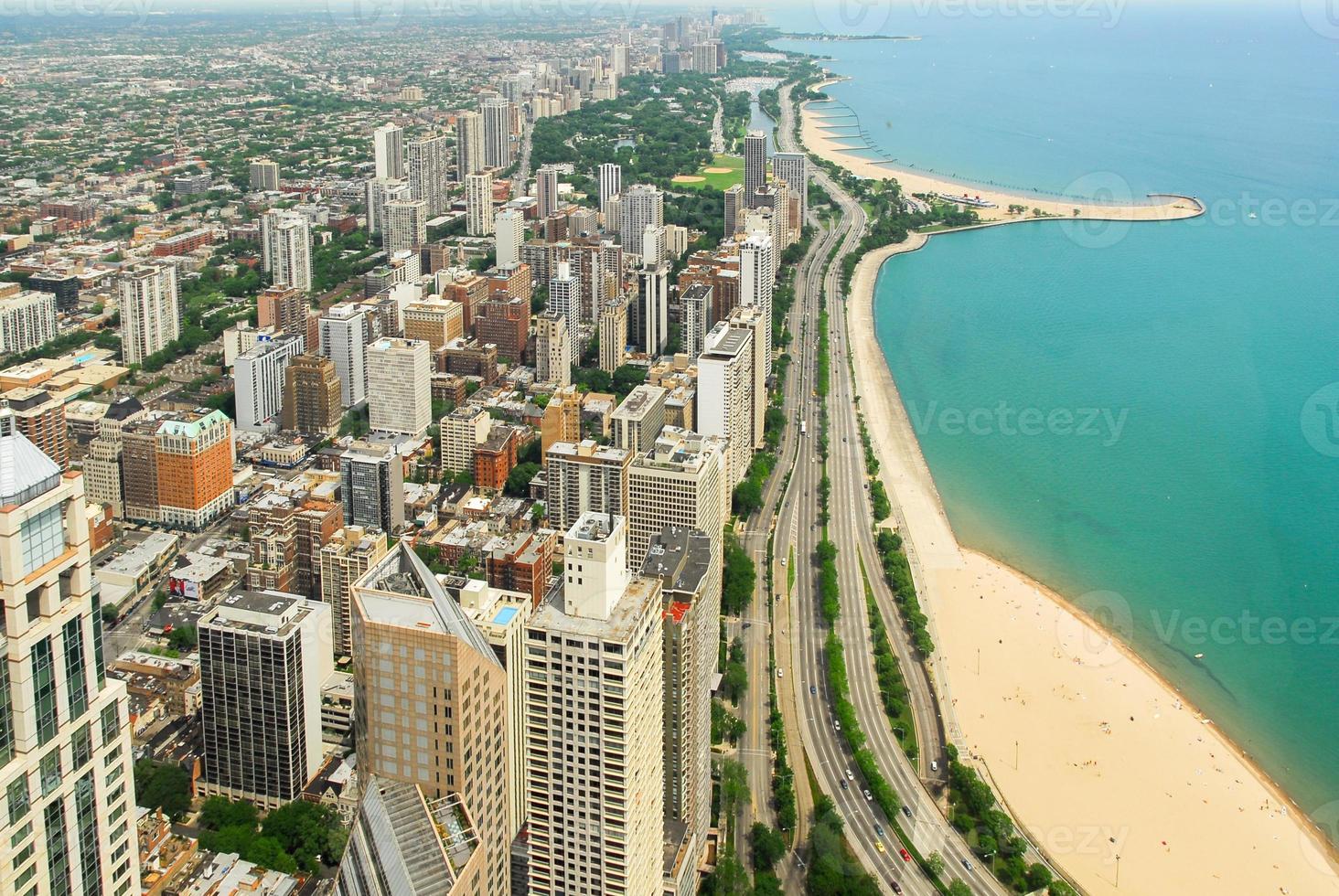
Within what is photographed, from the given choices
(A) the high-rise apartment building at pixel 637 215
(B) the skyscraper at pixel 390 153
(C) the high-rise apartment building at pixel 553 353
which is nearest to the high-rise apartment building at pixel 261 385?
(C) the high-rise apartment building at pixel 553 353

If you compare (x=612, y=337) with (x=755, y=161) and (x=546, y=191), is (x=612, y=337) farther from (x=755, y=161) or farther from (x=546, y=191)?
(x=755, y=161)

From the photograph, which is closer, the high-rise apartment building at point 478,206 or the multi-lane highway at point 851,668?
the multi-lane highway at point 851,668

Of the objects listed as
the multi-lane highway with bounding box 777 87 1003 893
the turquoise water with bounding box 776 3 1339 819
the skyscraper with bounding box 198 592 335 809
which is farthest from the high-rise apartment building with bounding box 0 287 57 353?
the turquoise water with bounding box 776 3 1339 819

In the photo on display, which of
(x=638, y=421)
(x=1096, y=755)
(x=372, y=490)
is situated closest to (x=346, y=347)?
(x=372, y=490)

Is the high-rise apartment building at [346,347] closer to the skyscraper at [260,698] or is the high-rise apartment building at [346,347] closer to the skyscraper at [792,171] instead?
the skyscraper at [260,698]

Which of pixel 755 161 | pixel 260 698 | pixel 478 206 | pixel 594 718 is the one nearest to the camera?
pixel 594 718

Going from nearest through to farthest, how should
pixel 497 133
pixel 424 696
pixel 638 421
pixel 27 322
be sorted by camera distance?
pixel 424 696 → pixel 638 421 → pixel 27 322 → pixel 497 133
